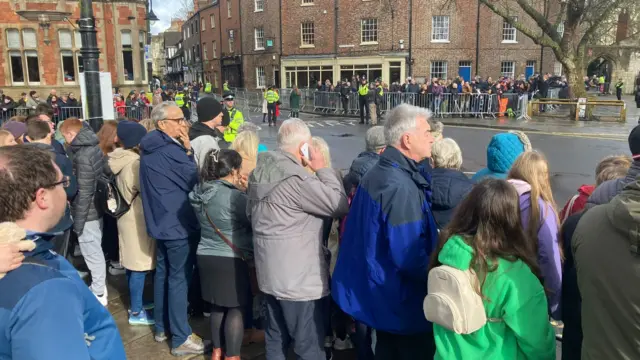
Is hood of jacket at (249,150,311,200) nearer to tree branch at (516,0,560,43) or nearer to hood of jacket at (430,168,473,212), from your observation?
hood of jacket at (430,168,473,212)

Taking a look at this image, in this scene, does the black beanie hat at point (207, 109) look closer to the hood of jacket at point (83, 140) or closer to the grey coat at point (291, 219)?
the hood of jacket at point (83, 140)

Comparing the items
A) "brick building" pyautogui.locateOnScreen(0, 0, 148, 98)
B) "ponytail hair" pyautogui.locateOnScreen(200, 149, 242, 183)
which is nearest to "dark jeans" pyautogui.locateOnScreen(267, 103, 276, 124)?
"brick building" pyautogui.locateOnScreen(0, 0, 148, 98)

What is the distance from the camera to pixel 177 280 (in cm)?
417

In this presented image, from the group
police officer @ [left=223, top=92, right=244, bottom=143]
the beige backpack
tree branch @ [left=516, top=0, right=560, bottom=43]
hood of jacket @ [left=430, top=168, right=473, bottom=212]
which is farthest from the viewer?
tree branch @ [left=516, top=0, right=560, bottom=43]

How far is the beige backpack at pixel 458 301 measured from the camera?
2.32 meters

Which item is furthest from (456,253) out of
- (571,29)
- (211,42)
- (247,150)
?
(211,42)

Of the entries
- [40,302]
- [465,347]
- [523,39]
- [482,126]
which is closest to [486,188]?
[465,347]

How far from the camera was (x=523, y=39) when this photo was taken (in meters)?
33.7

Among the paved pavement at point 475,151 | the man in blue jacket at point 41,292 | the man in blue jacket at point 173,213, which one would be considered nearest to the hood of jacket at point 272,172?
the man in blue jacket at point 173,213

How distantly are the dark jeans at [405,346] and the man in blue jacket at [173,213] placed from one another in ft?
5.96

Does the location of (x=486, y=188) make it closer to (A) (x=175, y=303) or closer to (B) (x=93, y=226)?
(A) (x=175, y=303)

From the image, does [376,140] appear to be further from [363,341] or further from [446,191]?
[363,341]

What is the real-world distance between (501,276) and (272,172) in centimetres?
154

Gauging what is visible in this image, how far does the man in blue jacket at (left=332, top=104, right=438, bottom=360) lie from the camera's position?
2.75 m
